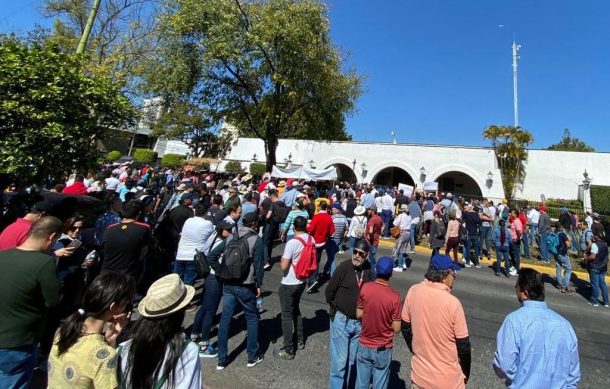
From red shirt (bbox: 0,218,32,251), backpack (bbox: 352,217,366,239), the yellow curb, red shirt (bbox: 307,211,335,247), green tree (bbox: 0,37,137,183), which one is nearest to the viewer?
red shirt (bbox: 0,218,32,251)

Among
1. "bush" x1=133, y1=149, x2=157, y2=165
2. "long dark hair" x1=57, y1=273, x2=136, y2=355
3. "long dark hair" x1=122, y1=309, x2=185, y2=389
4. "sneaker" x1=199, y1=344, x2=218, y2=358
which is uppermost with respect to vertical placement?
"bush" x1=133, y1=149, x2=157, y2=165

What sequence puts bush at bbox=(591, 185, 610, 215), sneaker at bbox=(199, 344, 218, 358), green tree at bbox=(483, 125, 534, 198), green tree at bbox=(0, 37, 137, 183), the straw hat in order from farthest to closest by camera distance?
green tree at bbox=(483, 125, 534, 198), bush at bbox=(591, 185, 610, 215), green tree at bbox=(0, 37, 137, 183), sneaker at bbox=(199, 344, 218, 358), the straw hat

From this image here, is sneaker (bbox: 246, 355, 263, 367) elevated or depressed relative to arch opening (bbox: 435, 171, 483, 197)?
depressed

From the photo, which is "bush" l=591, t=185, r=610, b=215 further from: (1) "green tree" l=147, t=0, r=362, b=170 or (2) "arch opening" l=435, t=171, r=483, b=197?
(1) "green tree" l=147, t=0, r=362, b=170

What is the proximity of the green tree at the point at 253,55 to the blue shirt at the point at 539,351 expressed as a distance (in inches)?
577

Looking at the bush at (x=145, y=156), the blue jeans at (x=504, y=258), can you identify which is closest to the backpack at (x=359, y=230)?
the blue jeans at (x=504, y=258)

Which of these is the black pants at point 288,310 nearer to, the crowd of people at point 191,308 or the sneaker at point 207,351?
the crowd of people at point 191,308

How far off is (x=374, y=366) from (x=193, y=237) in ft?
11.3

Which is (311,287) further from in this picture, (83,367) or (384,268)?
(83,367)

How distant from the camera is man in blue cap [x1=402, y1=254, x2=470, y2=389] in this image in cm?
277

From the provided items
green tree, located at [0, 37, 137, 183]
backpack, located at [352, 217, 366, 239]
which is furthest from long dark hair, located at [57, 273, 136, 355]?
backpack, located at [352, 217, 366, 239]

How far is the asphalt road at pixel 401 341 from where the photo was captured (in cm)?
406

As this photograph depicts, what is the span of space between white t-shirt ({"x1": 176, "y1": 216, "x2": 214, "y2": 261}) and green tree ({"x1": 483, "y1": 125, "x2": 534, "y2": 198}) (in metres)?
27.6

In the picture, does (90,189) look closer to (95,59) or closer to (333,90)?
(95,59)
